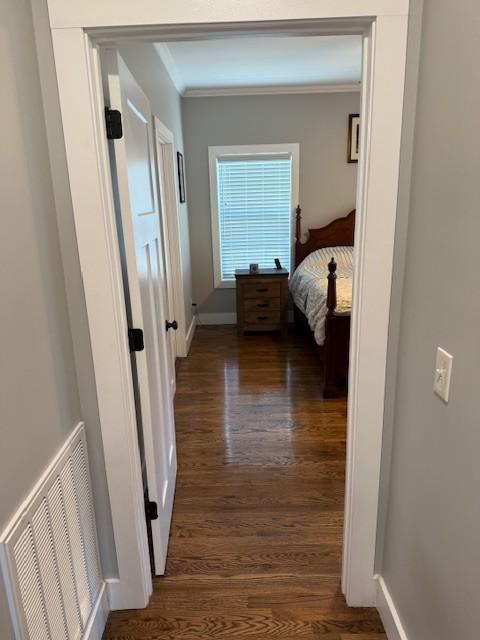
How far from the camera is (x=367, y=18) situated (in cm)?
118

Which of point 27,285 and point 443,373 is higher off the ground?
point 27,285

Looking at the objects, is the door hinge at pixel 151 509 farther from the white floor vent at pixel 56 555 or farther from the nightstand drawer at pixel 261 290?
the nightstand drawer at pixel 261 290

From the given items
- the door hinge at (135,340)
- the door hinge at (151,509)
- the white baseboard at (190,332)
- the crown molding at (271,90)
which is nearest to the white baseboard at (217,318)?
the white baseboard at (190,332)

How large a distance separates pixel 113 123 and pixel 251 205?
3800 mm

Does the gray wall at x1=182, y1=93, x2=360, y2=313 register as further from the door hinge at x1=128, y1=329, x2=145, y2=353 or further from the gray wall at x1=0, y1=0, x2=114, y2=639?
the gray wall at x1=0, y1=0, x2=114, y2=639

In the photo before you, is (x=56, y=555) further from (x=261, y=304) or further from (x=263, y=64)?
(x=263, y=64)

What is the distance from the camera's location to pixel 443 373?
1.09m

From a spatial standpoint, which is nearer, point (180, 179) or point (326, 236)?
point (180, 179)

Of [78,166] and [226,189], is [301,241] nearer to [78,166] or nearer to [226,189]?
[226,189]

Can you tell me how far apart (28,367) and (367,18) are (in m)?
1.29

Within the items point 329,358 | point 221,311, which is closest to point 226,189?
point 221,311

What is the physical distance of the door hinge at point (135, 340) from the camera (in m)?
1.50

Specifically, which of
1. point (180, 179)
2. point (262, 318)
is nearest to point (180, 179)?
point (180, 179)

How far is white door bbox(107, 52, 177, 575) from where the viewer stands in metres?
1.39
